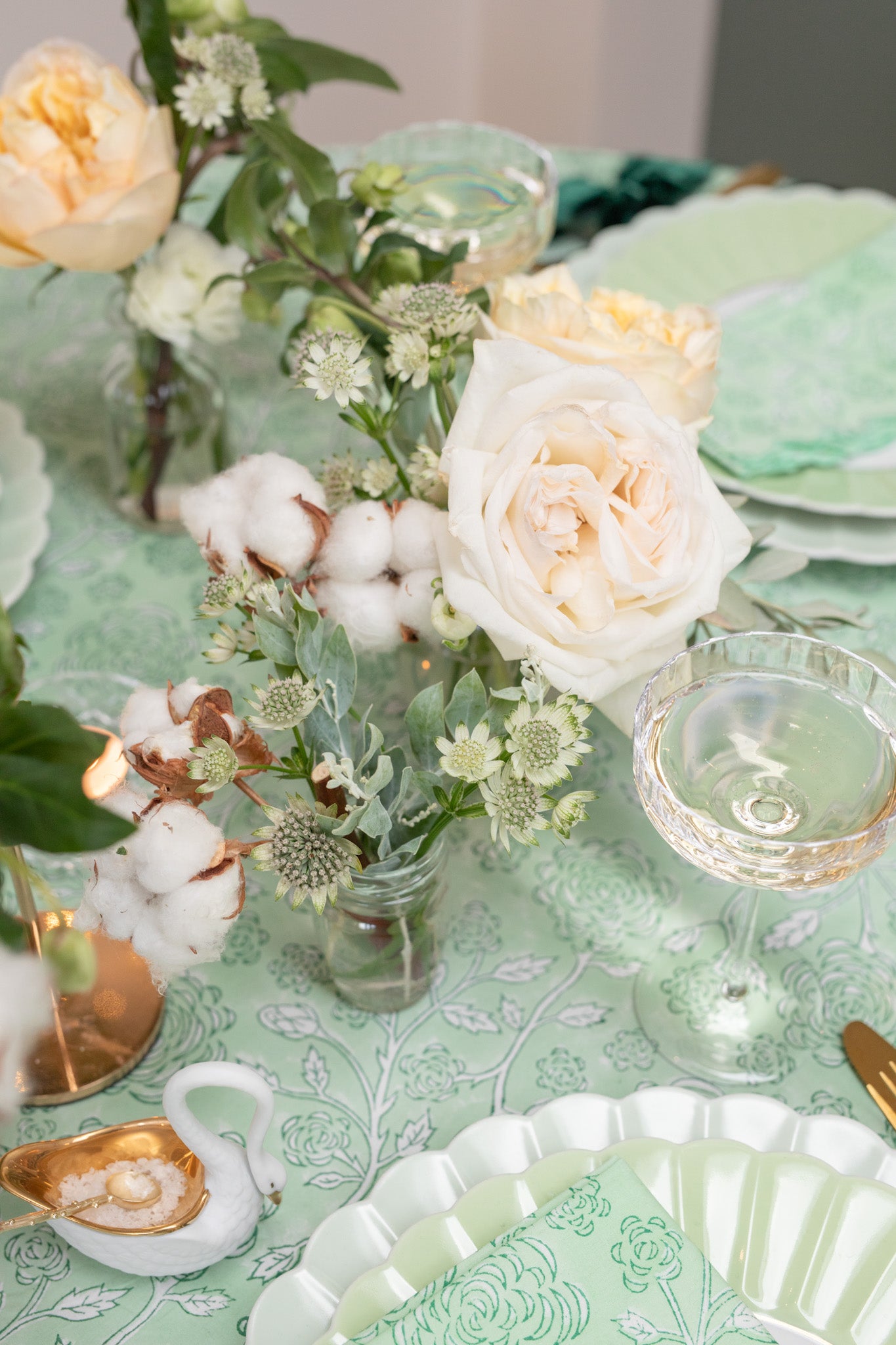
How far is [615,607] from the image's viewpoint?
586 mm

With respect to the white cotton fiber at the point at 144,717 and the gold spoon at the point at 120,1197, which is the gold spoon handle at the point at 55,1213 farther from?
A: the white cotton fiber at the point at 144,717

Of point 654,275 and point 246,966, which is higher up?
point 654,275

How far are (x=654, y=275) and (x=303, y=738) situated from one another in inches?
Result: 29.3

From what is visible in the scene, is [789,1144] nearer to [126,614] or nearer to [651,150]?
[126,614]

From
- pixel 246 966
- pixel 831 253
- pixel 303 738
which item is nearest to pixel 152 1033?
pixel 246 966

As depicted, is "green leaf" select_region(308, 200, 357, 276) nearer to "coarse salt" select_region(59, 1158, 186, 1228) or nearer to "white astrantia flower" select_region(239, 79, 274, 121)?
"white astrantia flower" select_region(239, 79, 274, 121)

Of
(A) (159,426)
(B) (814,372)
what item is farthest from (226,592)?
(B) (814,372)

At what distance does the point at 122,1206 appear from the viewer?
560 millimetres

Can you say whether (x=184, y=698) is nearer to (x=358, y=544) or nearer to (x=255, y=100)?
(x=358, y=544)

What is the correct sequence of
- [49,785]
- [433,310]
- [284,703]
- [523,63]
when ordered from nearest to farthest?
[49,785] < [284,703] < [433,310] < [523,63]

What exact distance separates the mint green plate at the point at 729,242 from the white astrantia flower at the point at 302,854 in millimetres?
742

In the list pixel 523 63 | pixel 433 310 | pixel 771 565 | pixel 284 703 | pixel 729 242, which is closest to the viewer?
pixel 284 703

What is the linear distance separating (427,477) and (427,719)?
13 centimetres

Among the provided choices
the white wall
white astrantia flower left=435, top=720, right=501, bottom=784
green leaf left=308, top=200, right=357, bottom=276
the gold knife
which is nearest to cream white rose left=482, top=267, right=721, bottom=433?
green leaf left=308, top=200, right=357, bottom=276
